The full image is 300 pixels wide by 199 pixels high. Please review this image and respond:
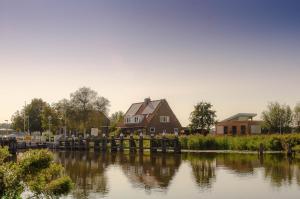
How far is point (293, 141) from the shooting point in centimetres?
5047

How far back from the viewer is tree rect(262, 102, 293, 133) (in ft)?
289

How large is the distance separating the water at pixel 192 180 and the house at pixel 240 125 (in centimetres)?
4166

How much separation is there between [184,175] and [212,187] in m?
6.21

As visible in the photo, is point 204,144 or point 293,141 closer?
point 293,141

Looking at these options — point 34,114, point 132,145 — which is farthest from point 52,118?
point 132,145

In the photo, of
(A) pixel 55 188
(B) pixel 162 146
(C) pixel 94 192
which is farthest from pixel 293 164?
(A) pixel 55 188

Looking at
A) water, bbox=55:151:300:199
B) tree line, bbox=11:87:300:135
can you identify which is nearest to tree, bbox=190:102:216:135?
tree line, bbox=11:87:300:135

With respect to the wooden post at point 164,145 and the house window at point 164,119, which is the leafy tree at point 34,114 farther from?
the wooden post at point 164,145

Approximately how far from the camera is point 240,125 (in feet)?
272

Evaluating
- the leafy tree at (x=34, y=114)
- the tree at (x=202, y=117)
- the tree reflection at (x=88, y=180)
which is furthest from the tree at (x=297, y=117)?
the leafy tree at (x=34, y=114)

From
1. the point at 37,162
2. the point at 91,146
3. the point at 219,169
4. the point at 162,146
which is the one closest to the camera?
the point at 37,162

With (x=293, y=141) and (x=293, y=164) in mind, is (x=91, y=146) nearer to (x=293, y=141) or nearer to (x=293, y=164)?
(x=293, y=141)

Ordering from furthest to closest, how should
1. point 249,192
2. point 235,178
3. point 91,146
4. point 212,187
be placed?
point 91,146, point 235,178, point 212,187, point 249,192

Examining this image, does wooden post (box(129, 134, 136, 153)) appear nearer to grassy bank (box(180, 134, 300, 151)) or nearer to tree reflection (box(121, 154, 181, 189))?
grassy bank (box(180, 134, 300, 151))
